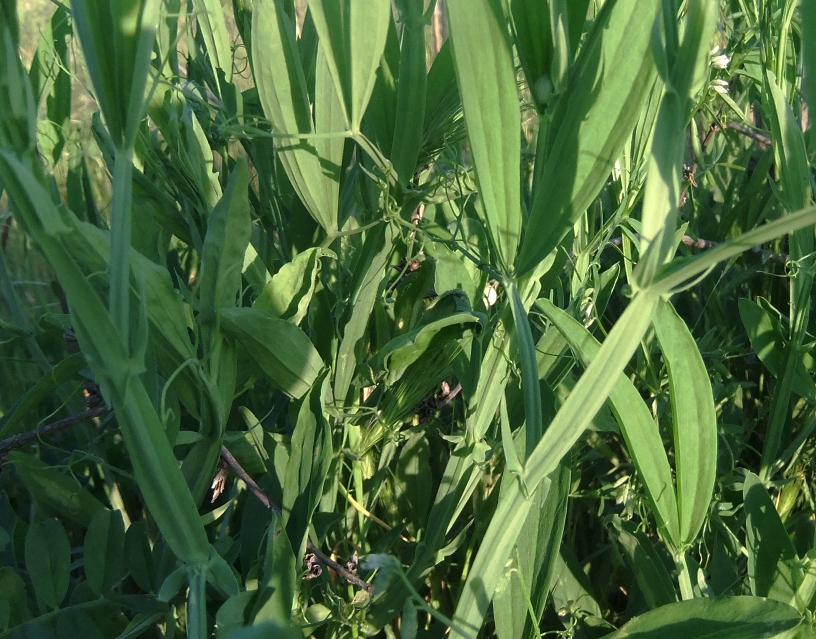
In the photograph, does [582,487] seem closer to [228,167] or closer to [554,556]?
[554,556]

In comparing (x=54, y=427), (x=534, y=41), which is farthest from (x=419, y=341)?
(x=54, y=427)

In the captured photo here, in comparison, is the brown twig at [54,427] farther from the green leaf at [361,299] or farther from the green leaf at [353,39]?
the green leaf at [353,39]

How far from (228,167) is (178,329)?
0.77 feet

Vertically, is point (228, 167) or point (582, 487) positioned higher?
point (228, 167)

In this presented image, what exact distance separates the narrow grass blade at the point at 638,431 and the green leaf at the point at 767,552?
0.26 feet

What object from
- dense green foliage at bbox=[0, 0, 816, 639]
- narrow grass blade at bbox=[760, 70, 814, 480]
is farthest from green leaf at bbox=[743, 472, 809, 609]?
narrow grass blade at bbox=[760, 70, 814, 480]

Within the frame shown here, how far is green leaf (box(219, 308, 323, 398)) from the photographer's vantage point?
0.40 m

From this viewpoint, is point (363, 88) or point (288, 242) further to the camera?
point (288, 242)

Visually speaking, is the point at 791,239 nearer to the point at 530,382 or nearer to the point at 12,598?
the point at 530,382

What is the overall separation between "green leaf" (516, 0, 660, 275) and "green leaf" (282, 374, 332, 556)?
132 mm

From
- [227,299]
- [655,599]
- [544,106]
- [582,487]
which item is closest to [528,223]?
[544,106]

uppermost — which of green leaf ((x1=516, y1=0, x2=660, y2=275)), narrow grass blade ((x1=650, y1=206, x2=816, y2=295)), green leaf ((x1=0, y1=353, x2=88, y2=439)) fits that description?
green leaf ((x1=516, y1=0, x2=660, y2=275))

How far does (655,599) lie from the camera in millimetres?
492

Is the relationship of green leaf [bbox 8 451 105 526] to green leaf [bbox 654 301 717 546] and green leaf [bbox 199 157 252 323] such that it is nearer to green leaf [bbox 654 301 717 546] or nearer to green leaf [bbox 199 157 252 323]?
green leaf [bbox 199 157 252 323]
